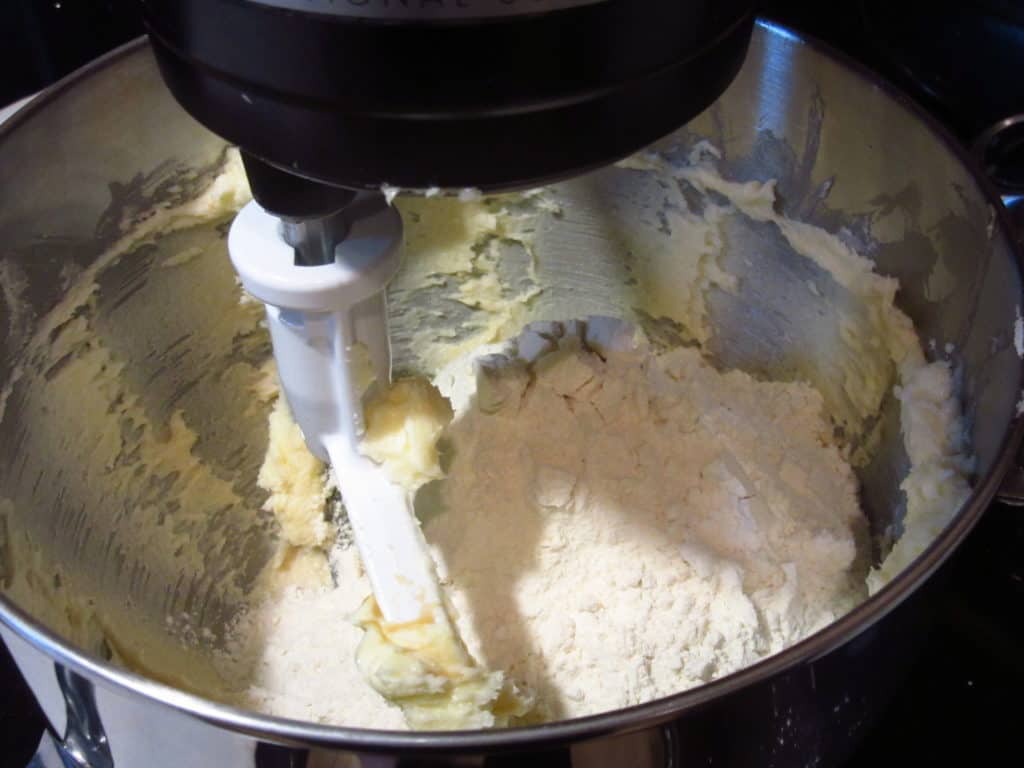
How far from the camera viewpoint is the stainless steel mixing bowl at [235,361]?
15.4 inches

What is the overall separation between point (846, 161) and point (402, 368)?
42cm

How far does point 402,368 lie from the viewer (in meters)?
0.90

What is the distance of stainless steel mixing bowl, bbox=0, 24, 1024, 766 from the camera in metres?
0.39

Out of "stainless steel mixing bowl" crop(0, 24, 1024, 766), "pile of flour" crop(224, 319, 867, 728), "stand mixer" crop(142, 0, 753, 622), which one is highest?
"stand mixer" crop(142, 0, 753, 622)

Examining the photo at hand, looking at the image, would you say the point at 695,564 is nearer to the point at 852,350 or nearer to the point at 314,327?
the point at 852,350

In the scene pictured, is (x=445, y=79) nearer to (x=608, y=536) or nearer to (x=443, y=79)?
(x=443, y=79)

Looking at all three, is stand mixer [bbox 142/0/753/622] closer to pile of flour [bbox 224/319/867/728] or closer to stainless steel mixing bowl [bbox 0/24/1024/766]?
stainless steel mixing bowl [bbox 0/24/1024/766]

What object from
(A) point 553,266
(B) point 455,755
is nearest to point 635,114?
(B) point 455,755

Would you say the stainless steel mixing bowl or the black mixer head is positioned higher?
the black mixer head

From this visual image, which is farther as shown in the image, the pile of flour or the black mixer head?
the pile of flour

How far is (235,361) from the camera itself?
0.80 meters

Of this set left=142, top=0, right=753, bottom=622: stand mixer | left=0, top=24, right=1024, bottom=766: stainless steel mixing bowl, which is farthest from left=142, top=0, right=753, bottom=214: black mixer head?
left=0, top=24, right=1024, bottom=766: stainless steel mixing bowl

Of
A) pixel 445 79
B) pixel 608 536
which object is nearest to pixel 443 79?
pixel 445 79

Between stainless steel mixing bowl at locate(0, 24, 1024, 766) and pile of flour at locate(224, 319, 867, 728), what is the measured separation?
4 cm
